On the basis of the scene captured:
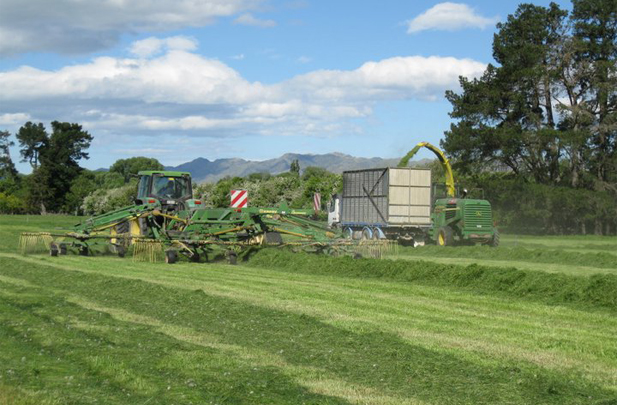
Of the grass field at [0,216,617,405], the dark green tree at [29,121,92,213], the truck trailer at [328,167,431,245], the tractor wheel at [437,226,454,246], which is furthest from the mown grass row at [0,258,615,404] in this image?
→ the dark green tree at [29,121,92,213]

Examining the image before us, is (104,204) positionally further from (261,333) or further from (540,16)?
(261,333)

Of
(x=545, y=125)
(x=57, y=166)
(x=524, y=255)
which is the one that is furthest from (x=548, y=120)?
(x=57, y=166)

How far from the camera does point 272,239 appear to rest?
24.7 metres

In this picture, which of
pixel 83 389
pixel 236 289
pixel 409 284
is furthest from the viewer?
pixel 409 284

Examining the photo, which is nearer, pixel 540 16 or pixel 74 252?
pixel 74 252

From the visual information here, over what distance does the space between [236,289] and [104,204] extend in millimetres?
68806

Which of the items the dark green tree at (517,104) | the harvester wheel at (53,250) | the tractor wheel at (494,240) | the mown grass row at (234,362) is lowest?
the mown grass row at (234,362)

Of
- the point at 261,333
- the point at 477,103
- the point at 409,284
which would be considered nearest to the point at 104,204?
the point at 477,103

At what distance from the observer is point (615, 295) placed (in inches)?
566

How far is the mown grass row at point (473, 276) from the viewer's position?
1491 cm

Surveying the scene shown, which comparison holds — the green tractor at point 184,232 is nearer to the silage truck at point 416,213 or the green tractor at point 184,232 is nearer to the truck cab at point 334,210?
the silage truck at point 416,213

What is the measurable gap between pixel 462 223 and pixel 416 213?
1.84m

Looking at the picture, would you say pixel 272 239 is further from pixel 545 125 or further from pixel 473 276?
pixel 545 125

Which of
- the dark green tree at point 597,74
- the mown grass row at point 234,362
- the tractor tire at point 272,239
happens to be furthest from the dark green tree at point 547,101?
the mown grass row at point 234,362
